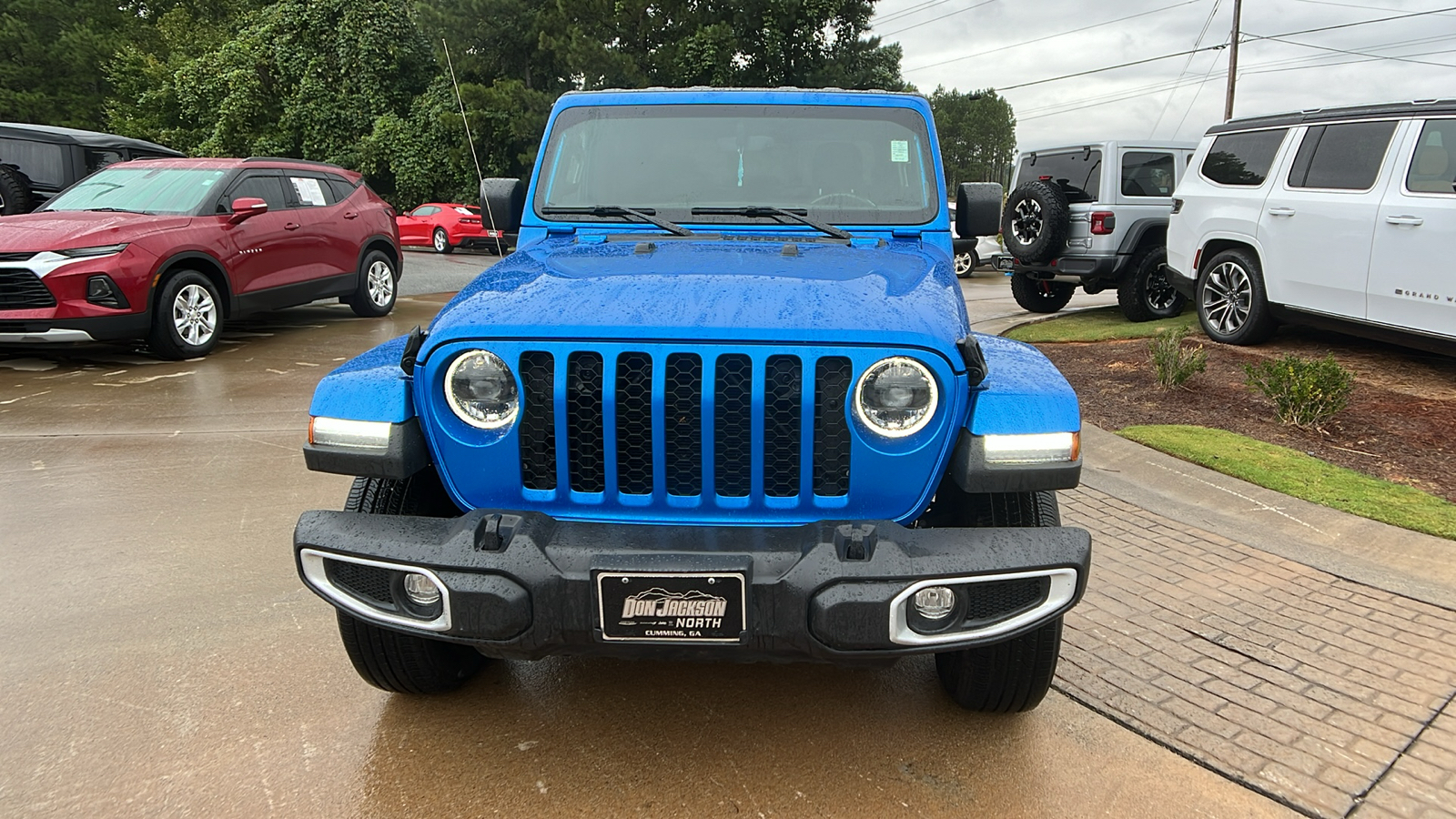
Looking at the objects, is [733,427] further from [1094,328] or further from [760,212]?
[1094,328]

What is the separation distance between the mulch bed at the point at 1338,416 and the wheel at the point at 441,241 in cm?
1724

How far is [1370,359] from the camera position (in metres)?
7.34

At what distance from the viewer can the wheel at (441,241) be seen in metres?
22.4

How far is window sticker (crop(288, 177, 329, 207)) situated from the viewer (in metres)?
9.67

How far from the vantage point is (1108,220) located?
33.9 ft

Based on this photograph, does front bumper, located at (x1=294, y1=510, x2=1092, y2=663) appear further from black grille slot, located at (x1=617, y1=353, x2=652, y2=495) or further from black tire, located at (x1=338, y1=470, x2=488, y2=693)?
black tire, located at (x1=338, y1=470, x2=488, y2=693)

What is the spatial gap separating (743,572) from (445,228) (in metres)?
21.8

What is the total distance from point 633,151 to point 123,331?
19.1ft

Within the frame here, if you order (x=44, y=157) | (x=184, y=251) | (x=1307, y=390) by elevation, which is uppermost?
(x=44, y=157)

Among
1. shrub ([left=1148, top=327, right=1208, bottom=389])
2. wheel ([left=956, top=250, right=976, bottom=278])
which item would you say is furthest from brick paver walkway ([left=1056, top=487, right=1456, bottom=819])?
wheel ([left=956, top=250, right=976, bottom=278])

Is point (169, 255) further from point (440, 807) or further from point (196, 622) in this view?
point (440, 807)

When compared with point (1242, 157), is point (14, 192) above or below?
below

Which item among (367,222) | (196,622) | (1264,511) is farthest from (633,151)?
(367,222)

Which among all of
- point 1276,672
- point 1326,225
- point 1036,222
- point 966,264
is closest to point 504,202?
point 1276,672
